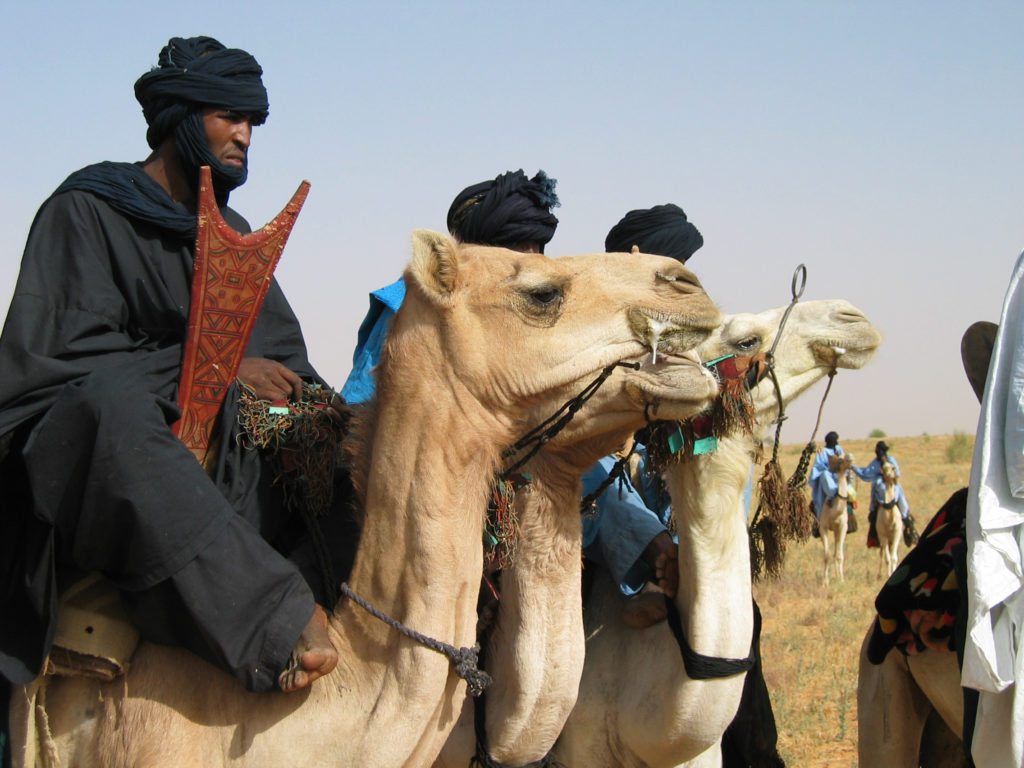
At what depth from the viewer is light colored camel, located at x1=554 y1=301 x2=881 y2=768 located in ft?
13.9

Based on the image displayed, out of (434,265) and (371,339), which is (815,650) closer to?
(371,339)

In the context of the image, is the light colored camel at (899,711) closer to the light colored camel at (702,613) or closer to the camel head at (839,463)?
the light colored camel at (702,613)

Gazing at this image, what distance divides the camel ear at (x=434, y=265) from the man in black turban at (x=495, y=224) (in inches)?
58.4

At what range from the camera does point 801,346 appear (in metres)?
4.60

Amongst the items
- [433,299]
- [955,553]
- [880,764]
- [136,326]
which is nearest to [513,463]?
[433,299]

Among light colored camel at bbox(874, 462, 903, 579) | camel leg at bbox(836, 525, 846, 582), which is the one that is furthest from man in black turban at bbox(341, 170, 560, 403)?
light colored camel at bbox(874, 462, 903, 579)

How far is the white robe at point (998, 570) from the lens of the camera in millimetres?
3434

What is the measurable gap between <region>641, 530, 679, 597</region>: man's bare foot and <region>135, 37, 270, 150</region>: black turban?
232 cm

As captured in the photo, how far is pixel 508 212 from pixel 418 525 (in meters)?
2.07

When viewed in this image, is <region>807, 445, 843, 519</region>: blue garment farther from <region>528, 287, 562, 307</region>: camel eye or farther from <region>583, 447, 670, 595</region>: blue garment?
<region>528, 287, 562, 307</region>: camel eye

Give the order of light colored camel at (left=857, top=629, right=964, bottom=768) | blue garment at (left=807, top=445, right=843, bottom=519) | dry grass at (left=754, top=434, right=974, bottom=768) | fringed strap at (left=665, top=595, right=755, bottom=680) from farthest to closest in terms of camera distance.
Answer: blue garment at (left=807, top=445, right=843, bottom=519) < dry grass at (left=754, top=434, right=974, bottom=768) < light colored camel at (left=857, top=629, right=964, bottom=768) < fringed strap at (left=665, top=595, right=755, bottom=680)

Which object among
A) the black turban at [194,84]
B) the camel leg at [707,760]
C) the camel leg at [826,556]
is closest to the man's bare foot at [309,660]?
the black turban at [194,84]

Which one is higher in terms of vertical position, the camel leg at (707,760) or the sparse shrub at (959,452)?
the camel leg at (707,760)

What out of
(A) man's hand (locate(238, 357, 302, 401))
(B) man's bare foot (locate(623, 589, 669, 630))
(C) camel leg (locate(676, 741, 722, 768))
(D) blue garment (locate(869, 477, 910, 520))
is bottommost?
(D) blue garment (locate(869, 477, 910, 520))
